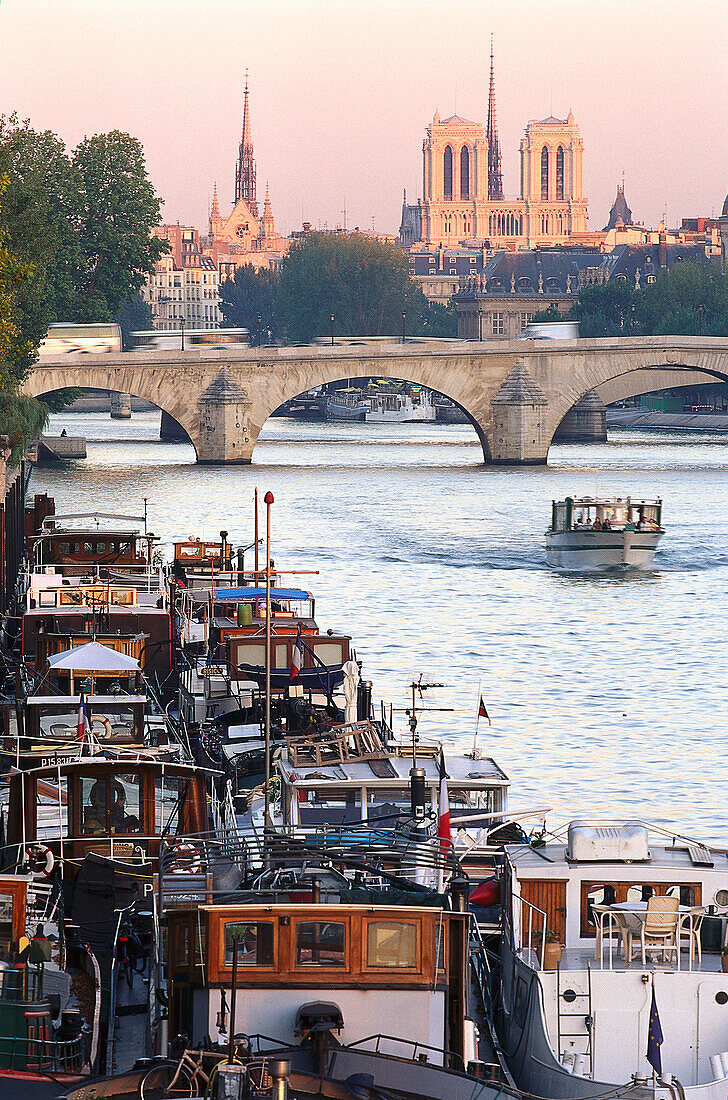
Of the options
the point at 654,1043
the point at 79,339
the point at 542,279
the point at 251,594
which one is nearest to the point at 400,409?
the point at 79,339

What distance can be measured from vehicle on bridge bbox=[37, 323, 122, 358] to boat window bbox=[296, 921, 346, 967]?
53527 millimetres

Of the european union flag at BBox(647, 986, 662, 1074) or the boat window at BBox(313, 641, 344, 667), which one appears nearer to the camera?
the european union flag at BBox(647, 986, 662, 1074)

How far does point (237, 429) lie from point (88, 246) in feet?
29.8

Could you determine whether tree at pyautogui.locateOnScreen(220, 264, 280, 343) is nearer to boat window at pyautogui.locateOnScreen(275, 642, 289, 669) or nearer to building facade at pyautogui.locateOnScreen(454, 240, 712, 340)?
building facade at pyautogui.locateOnScreen(454, 240, 712, 340)

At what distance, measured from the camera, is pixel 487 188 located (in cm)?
19612

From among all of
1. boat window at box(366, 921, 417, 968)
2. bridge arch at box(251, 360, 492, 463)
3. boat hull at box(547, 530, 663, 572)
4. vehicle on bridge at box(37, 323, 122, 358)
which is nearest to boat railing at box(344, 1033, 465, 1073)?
boat window at box(366, 921, 417, 968)

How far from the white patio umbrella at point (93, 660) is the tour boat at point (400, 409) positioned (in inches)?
2715

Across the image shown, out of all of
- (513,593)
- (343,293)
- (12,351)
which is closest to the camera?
(12,351)

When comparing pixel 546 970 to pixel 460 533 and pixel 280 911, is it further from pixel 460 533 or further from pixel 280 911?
pixel 460 533

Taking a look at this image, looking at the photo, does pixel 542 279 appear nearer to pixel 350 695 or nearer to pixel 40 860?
pixel 350 695

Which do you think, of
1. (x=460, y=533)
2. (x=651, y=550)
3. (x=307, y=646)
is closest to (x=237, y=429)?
(x=460, y=533)

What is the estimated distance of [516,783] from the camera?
1822 cm

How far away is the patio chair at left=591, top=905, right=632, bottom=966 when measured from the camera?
32.4 ft

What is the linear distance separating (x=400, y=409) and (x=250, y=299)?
45295 millimetres
